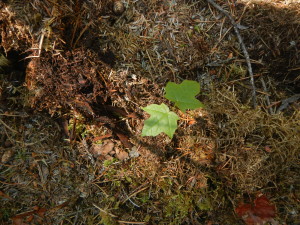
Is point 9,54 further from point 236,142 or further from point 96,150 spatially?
point 236,142

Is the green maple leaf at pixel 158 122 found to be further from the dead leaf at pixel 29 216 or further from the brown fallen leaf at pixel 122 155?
the dead leaf at pixel 29 216

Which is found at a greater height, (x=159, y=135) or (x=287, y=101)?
(x=287, y=101)

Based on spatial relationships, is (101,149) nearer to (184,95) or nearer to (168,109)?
(168,109)

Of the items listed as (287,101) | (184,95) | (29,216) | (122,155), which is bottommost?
(29,216)

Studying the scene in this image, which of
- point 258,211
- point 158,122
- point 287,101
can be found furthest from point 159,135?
point 287,101

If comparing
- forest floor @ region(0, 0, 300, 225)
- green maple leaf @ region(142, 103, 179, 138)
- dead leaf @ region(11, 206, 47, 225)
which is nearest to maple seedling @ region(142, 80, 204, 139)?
green maple leaf @ region(142, 103, 179, 138)

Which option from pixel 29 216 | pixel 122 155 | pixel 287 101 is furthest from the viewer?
pixel 287 101

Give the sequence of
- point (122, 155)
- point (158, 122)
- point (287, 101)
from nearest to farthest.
Result: 1. point (158, 122)
2. point (122, 155)
3. point (287, 101)
